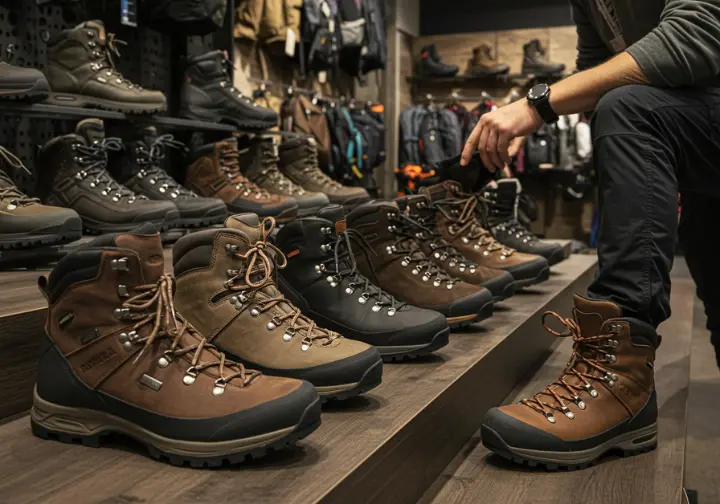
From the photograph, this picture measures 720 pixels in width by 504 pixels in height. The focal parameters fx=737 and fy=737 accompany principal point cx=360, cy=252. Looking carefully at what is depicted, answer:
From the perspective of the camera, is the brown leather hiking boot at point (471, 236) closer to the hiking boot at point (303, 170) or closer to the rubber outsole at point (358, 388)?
the rubber outsole at point (358, 388)

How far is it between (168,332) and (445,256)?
1.07 metres

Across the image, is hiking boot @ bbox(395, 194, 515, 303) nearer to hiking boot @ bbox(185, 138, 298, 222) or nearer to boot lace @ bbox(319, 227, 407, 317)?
boot lace @ bbox(319, 227, 407, 317)

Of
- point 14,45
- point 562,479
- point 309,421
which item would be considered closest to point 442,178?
point 562,479

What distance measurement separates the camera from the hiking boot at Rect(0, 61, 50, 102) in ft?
6.18

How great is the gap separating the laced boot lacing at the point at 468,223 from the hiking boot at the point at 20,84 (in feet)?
3.65

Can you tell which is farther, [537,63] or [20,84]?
[537,63]

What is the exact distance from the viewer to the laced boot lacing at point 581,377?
1.31m

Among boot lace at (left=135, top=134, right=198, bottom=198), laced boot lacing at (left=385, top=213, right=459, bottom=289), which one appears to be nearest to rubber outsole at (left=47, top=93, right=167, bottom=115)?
boot lace at (left=135, top=134, right=198, bottom=198)

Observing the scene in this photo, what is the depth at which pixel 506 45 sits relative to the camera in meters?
7.55

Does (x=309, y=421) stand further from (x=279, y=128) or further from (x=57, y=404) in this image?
(x=279, y=128)

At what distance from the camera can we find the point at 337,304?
57.7 inches

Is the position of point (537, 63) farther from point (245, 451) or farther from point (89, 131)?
point (245, 451)

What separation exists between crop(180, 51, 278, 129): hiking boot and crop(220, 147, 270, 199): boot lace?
1.03 feet

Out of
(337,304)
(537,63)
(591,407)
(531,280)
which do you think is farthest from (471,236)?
(537,63)
